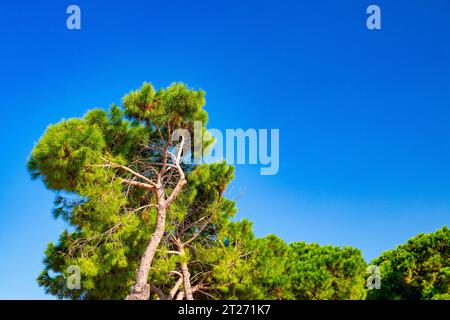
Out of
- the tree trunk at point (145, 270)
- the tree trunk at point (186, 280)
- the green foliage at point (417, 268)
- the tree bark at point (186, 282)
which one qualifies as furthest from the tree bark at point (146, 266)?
the green foliage at point (417, 268)

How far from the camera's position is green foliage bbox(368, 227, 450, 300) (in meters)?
17.0

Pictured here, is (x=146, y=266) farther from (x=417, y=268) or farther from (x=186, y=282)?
(x=417, y=268)

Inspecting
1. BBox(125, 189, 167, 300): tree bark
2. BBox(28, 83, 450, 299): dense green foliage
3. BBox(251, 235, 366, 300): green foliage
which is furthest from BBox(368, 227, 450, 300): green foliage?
BBox(125, 189, 167, 300): tree bark

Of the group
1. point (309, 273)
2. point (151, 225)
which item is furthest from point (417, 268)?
point (151, 225)

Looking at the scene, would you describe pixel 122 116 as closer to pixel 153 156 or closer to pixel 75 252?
pixel 153 156

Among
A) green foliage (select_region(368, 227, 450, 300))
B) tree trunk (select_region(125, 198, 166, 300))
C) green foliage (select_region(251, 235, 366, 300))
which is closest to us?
tree trunk (select_region(125, 198, 166, 300))

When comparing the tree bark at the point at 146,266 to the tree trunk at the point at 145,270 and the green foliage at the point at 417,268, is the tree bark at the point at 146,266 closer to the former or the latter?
the tree trunk at the point at 145,270

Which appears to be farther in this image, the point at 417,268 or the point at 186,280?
the point at 417,268

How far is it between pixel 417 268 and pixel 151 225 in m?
11.6

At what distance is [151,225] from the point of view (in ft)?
35.8

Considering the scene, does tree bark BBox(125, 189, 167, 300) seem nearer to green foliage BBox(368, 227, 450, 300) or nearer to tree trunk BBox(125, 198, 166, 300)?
tree trunk BBox(125, 198, 166, 300)

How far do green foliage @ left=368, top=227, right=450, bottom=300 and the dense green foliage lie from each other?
301 centimetres

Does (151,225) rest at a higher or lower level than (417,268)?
higher

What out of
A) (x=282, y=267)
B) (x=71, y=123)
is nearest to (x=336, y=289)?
(x=282, y=267)
